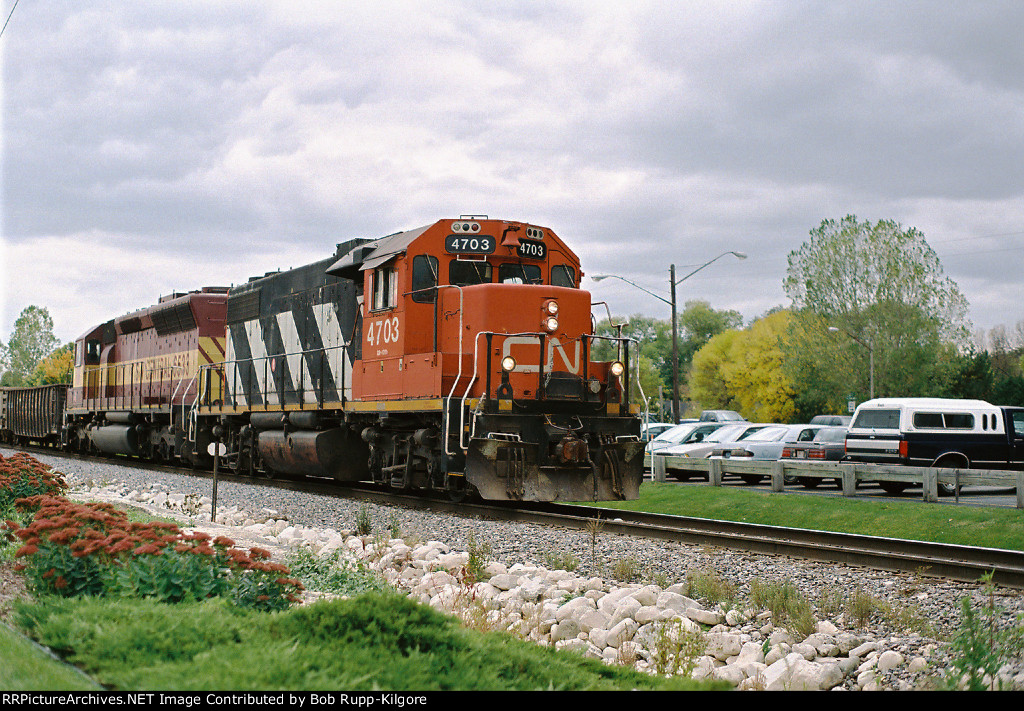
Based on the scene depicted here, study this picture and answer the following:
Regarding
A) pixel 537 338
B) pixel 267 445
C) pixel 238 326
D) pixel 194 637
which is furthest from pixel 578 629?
pixel 238 326

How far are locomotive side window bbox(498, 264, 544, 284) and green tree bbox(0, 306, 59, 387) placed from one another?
9163cm

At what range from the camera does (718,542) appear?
33.7 feet

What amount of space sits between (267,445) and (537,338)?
7586mm

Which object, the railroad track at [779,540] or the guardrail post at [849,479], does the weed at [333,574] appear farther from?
the guardrail post at [849,479]

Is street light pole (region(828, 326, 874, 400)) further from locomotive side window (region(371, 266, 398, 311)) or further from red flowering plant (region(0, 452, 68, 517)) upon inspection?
red flowering plant (region(0, 452, 68, 517))

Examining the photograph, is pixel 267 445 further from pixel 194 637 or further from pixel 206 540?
pixel 194 637

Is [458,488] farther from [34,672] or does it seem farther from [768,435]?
[768,435]

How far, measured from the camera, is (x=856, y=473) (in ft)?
57.6

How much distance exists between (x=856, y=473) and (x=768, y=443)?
745 cm

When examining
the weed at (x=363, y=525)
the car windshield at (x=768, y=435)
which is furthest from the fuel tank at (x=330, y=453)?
the car windshield at (x=768, y=435)

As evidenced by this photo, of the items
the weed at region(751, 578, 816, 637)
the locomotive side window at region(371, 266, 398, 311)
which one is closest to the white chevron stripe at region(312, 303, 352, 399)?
the locomotive side window at region(371, 266, 398, 311)

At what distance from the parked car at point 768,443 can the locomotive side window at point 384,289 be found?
13.1m

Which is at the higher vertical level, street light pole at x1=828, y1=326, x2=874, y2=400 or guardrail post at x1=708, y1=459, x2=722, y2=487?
street light pole at x1=828, y1=326, x2=874, y2=400

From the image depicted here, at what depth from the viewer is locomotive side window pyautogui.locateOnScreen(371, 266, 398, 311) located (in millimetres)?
14039
